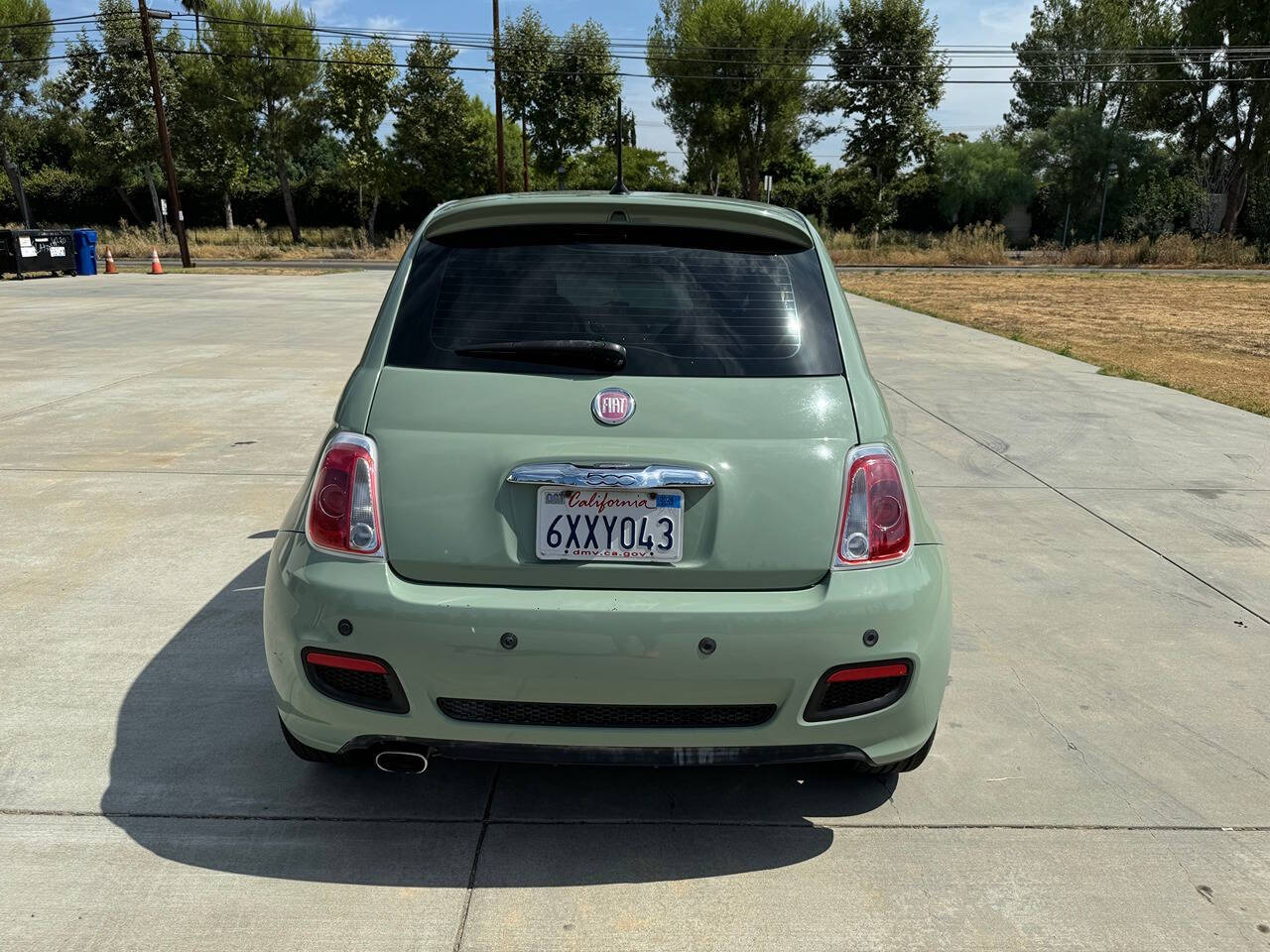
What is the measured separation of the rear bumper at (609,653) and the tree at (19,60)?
57.6 metres

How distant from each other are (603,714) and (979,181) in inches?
2097

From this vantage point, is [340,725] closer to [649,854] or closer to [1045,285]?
[649,854]

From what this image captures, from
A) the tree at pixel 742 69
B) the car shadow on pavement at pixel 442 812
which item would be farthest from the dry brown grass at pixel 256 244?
the car shadow on pavement at pixel 442 812

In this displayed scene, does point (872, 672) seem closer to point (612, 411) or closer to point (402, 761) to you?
point (612, 411)

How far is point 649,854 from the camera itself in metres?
2.58

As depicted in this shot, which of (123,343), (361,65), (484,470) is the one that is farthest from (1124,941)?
(361,65)

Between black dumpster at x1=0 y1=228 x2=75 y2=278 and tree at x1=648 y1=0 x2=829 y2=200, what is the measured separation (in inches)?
1234

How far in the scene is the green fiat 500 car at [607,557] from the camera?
2.33m

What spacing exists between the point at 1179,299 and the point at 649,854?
79.9 ft

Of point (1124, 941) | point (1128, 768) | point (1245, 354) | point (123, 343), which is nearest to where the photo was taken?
point (1124, 941)

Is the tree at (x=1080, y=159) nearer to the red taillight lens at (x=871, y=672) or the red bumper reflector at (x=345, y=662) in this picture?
the red taillight lens at (x=871, y=672)

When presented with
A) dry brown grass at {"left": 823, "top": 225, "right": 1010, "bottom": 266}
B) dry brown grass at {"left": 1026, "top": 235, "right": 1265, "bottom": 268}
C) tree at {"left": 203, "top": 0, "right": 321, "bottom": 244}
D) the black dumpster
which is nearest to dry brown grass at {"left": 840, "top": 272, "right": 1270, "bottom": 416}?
dry brown grass at {"left": 1026, "top": 235, "right": 1265, "bottom": 268}

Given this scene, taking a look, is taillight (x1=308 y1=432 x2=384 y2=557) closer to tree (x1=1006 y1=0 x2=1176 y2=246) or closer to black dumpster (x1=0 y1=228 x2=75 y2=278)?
black dumpster (x1=0 y1=228 x2=75 y2=278)

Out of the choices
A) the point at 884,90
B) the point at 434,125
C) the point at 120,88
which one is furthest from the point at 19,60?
the point at 884,90
